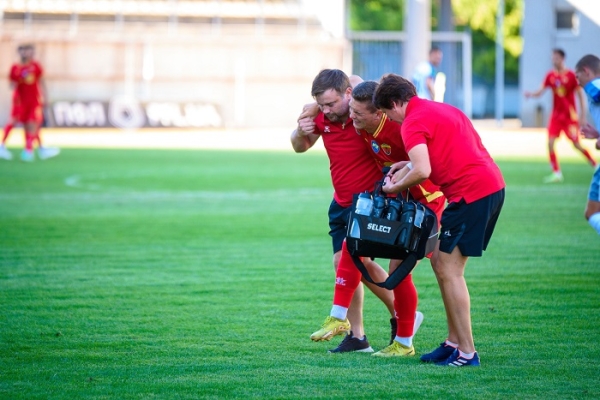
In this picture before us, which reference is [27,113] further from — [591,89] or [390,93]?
[390,93]

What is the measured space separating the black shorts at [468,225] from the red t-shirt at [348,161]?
2.57ft

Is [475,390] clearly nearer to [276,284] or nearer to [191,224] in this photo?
[276,284]

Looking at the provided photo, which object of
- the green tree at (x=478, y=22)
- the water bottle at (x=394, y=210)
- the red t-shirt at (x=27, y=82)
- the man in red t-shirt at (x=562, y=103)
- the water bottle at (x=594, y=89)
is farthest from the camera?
the green tree at (x=478, y=22)

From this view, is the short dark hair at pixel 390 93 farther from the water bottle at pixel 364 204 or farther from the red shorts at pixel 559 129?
the red shorts at pixel 559 129

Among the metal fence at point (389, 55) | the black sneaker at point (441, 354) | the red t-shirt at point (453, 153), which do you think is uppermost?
the red t-shirt at point (453, 153)

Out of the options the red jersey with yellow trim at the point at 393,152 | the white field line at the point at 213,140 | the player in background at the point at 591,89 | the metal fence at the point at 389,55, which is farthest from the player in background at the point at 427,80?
the metal fence at the point at 389,55

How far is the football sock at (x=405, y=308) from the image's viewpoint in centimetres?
602

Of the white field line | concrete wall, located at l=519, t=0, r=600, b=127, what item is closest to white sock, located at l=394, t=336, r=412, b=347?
the white field line

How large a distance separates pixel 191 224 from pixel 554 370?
775 cm

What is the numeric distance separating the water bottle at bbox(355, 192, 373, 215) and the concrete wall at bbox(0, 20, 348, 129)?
120ft

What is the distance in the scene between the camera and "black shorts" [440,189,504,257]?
5566mm

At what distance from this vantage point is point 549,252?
10.2m

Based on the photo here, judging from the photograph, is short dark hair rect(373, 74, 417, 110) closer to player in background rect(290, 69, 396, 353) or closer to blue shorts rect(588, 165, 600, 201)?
player in background rect(290, 69, 396, 353)

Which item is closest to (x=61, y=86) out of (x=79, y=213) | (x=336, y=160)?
(x=79, y=213)
